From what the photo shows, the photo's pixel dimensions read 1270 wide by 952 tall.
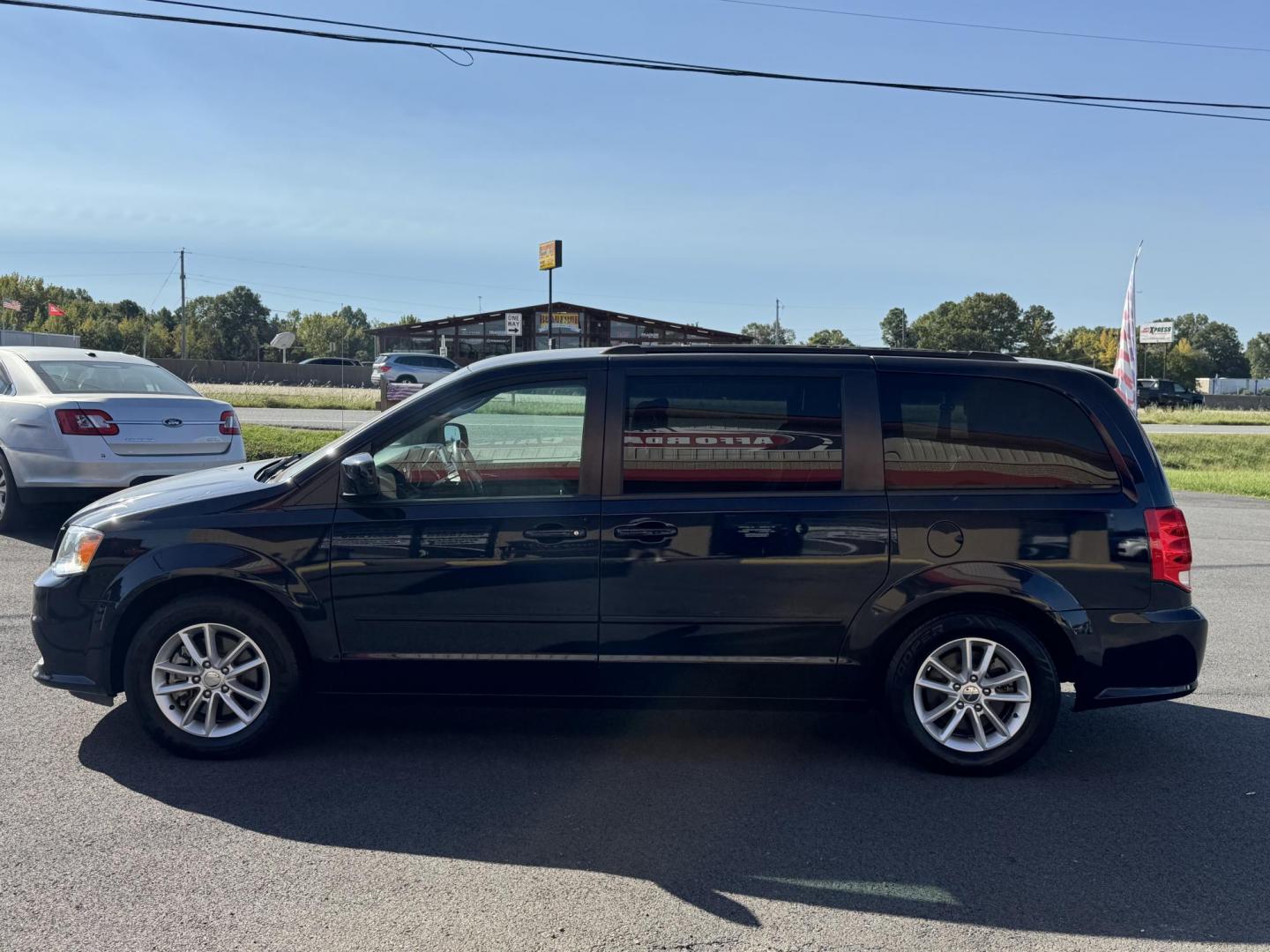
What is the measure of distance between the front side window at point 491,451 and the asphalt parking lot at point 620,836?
3.95ft

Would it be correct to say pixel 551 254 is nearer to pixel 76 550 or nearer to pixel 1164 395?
pixel 76 550

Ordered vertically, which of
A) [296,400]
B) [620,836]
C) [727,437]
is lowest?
[620,836]

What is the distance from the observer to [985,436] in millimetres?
4863

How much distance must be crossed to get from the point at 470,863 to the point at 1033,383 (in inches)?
122

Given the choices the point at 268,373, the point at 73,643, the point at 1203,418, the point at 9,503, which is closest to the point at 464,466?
the point at 73,643

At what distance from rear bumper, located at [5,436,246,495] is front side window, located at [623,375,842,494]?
5.74 m

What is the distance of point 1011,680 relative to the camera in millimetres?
4797

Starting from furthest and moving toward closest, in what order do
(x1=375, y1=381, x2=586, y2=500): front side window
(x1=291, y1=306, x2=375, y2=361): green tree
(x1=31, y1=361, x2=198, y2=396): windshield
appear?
(x1=291, y1=306, x2=375, y2=361): green tree, (x1=31, y1=361, x2=198, y2=396): windshield, (x1=375, y1=381, x2=586, y2=500): front side window

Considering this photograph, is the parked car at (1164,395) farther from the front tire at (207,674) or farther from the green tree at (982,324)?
the front tire at (207,674)

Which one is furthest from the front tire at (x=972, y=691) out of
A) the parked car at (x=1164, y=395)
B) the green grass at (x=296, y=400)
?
the parked car at (x=1164, y=395)

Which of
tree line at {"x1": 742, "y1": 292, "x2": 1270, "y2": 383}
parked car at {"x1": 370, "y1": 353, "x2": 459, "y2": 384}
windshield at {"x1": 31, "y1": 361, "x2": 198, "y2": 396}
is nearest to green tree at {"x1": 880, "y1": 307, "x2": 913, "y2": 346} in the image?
tree line at {"x1": 742, "y1": 292, "x2": 1270, "y2": 383}

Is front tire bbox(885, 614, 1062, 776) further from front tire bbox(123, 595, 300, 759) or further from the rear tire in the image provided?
the rear tire

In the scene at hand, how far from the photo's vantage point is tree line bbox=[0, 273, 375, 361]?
10888 centimetres

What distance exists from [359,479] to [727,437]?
1.56 m
